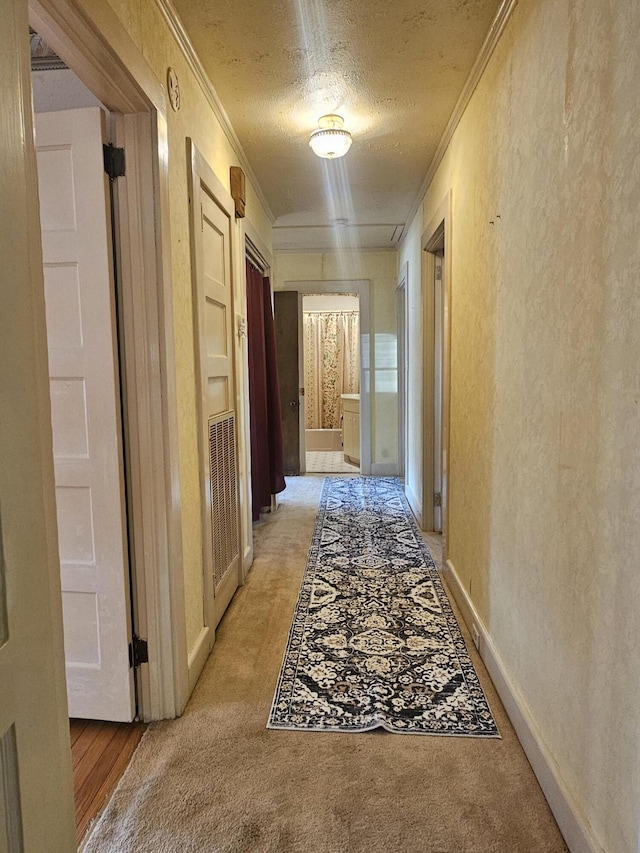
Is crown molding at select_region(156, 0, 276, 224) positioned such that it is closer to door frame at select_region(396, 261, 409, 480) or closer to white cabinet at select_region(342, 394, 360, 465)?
door frame at select_region(396, 261, 409, 480)

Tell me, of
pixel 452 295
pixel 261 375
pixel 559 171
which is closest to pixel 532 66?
pixel 559 171

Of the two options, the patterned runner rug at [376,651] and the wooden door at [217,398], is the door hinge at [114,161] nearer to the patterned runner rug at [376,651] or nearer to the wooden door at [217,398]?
the wooden door at [217,398]

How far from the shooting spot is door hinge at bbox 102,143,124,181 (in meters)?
1.67

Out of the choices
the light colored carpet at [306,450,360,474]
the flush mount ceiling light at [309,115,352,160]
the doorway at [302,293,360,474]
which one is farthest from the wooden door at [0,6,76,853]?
the doorway at [302,293,360,474]

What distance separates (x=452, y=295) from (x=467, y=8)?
1.28 metres

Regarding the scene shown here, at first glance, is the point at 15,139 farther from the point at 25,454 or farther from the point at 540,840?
the point at 540,840

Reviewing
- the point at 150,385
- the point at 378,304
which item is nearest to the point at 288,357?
the point at 378,304

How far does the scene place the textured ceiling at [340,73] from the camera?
1856mm

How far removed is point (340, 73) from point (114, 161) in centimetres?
114

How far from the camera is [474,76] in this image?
2258 millimetres

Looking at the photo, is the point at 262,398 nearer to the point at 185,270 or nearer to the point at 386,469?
the point at 386,469

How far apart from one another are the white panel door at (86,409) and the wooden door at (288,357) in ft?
14.0

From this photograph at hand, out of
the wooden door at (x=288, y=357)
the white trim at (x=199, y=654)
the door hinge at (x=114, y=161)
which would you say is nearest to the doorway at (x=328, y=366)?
the wooden door at (x=288, y=357)

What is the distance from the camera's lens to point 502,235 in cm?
193
